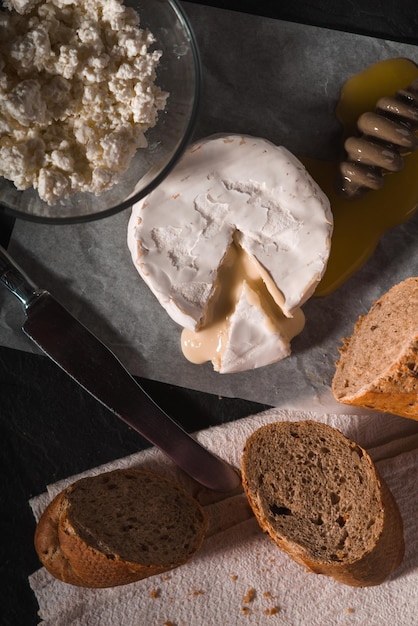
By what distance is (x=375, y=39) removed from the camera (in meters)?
2.37

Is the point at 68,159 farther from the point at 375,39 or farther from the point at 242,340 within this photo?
the point at 375,39

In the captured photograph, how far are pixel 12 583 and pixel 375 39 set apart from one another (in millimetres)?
1954

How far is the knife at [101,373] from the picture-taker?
7.31ft

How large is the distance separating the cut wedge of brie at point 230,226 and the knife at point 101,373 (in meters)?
0.25

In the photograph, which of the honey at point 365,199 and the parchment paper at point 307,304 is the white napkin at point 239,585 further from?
the honey at point 365,199

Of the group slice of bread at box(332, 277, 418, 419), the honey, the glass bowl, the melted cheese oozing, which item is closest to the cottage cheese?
the glass bowl

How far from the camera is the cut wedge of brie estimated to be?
218 cm

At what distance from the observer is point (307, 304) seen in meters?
2.40

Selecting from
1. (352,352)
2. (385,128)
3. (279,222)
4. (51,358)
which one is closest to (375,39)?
(385,128)

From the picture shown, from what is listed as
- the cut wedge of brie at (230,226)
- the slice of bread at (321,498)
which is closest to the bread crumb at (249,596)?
the slice of bread at (321,498)

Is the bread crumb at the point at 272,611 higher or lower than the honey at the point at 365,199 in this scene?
lower

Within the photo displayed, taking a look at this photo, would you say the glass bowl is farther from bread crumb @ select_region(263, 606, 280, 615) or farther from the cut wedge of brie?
bread crumb @ select_region(263, 606, 280, 615)

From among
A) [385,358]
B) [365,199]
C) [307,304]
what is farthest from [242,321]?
[365,199]

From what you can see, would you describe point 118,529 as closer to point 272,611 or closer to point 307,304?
point 272,611
